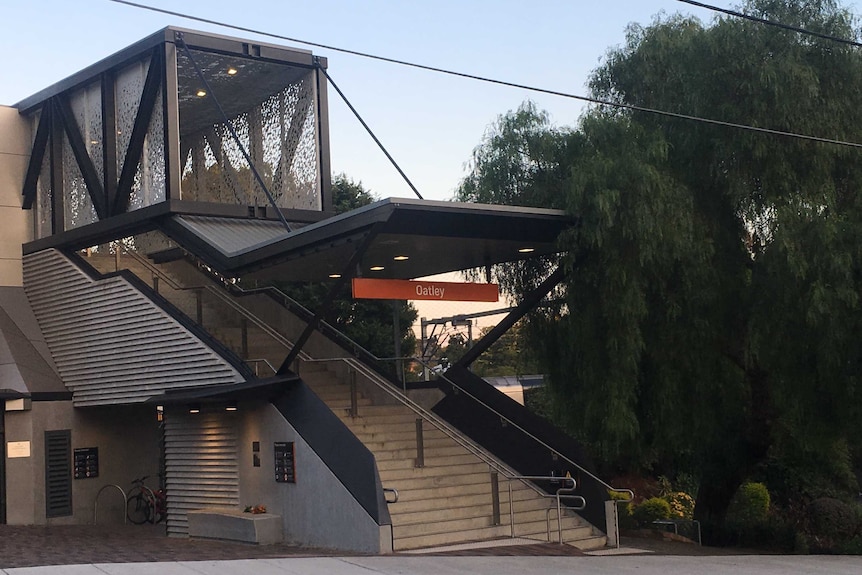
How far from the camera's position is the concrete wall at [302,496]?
14289 mm

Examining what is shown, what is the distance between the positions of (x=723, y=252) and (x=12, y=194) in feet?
47.4

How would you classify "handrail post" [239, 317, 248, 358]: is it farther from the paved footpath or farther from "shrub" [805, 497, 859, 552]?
"shrub" [805, 497, 859, 552]

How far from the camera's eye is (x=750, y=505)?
22359mm

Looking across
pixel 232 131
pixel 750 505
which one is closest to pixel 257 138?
pixel 232 131

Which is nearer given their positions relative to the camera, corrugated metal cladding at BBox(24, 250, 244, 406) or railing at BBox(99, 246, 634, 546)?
railing at BBox(99, 246, 634, 546)

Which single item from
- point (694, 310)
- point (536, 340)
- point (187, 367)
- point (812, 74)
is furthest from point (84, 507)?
point (812, 74)

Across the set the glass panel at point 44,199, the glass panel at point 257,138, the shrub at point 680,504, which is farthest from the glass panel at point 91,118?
the shrub at point 680,504

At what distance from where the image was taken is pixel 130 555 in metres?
13.9

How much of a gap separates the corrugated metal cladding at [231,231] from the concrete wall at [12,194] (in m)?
5.72

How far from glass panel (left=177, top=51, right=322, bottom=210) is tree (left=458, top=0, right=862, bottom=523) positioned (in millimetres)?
5255

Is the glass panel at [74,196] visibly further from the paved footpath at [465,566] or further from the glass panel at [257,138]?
the paved footpath at [465,566]

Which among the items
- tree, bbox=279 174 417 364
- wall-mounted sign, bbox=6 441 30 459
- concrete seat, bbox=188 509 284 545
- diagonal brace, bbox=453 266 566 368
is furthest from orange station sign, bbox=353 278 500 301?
tree, bbox=279 174 417 364

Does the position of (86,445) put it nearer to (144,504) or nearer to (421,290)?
(144,504)

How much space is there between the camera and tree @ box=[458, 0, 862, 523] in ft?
50.5
